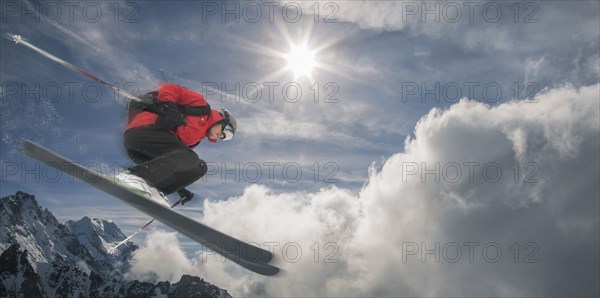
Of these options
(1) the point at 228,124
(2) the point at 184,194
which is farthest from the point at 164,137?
(2) the point at 184,194

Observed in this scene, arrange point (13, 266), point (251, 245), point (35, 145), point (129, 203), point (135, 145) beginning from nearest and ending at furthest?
point (251, 245)
point (129, 203)
point (135, 145)
point (35, 145)
point (13, 266)

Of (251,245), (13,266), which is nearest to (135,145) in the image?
(251,245)

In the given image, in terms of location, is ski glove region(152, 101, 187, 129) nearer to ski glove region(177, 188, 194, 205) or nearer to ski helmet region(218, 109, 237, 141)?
ski helmet region(218, 109, 237, 141)

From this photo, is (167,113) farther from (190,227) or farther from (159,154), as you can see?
(190,227)

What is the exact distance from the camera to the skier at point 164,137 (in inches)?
265

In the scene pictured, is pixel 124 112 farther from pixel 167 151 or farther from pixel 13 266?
pixel 13 266

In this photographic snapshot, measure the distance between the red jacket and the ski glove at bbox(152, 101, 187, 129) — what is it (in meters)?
0.09

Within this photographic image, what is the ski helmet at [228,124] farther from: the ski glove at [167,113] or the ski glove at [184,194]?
the ski glove at [184,194]

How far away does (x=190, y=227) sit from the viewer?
6.07 m

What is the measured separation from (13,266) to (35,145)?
24559 centimetres

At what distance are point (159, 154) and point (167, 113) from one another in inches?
32.2

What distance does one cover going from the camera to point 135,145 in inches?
268

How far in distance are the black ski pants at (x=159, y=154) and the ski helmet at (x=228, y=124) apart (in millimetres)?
939

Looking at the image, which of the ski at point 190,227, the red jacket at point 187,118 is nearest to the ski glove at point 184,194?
the red jacket at point 187,118
